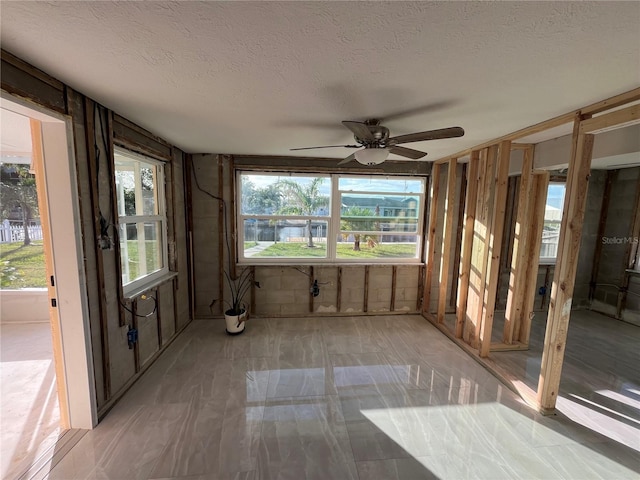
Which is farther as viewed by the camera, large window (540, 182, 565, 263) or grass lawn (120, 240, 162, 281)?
large window (540, 182, 565, 263)

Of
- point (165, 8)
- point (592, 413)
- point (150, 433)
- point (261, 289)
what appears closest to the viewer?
point (165, 8)

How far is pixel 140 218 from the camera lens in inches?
107

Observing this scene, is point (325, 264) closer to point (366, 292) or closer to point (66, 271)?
point (366, 292)

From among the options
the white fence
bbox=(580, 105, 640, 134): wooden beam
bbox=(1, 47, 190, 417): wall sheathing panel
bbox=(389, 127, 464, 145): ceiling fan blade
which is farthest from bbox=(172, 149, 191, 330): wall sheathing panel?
bbox=(580, 105, 640, 134): wooden beam

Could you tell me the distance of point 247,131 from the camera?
2596 mm

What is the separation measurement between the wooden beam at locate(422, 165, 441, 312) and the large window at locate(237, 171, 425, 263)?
208 millimetres

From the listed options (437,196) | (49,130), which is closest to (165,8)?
(49,130)

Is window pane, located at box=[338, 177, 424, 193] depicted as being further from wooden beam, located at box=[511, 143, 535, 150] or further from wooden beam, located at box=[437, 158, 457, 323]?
wooden beam, located at box=[511, 143, 535, 150]

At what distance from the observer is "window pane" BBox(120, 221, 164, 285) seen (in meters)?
2.57

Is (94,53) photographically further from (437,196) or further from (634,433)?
(634,433)

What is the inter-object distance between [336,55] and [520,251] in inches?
115

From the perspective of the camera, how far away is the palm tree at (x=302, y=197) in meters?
3.94

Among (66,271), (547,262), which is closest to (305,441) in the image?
(66,271)

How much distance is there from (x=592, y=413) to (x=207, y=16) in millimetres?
3669
